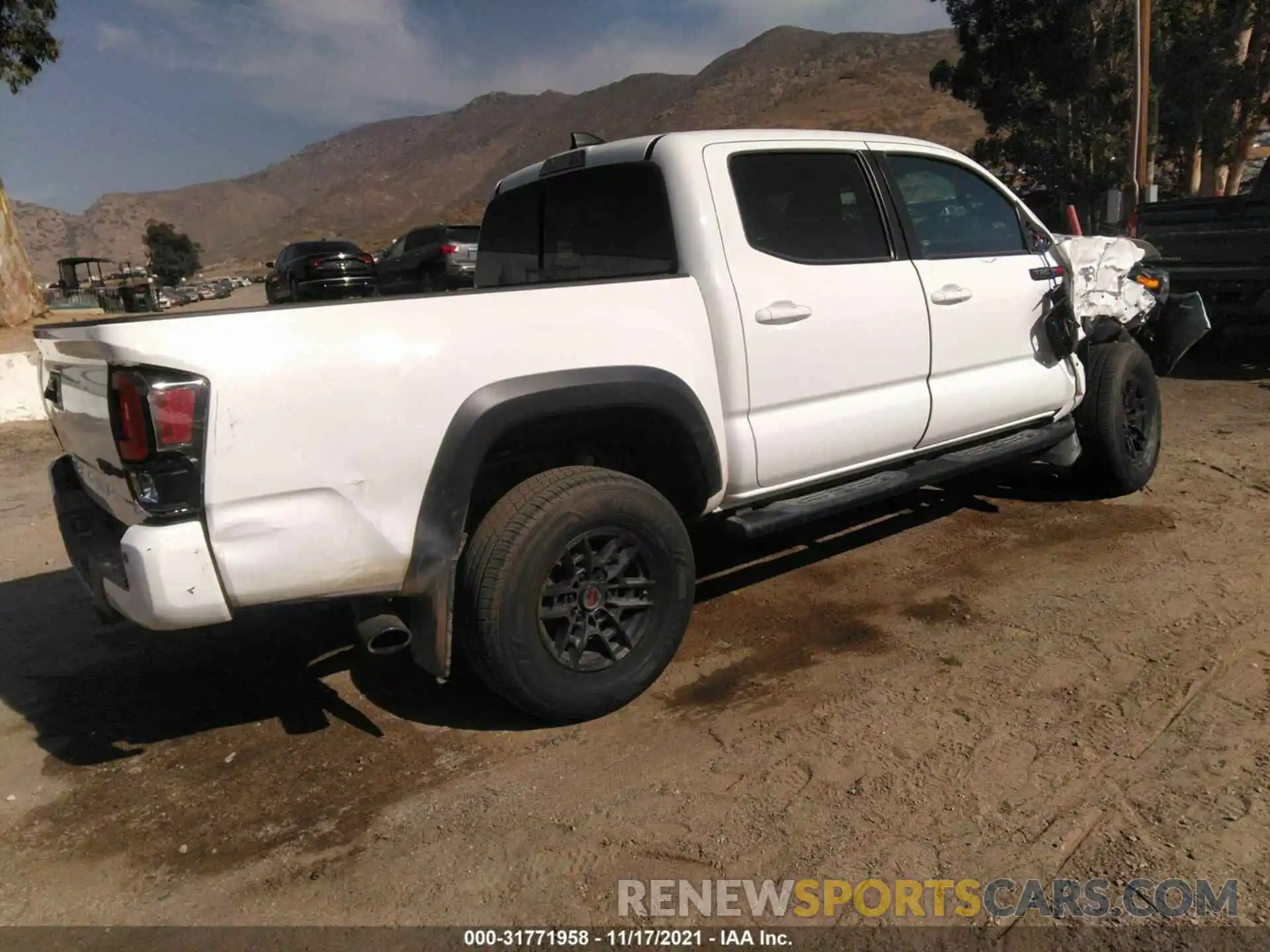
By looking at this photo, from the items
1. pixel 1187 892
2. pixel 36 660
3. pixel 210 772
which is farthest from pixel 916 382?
pixel 36 660

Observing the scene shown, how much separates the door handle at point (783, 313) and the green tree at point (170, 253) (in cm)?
8850

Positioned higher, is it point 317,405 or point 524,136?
point 524,136

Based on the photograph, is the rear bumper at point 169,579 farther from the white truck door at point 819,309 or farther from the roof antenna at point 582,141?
the roof antenna at point 582,141

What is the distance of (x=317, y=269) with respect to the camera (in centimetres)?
1988

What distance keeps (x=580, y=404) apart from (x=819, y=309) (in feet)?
3.78

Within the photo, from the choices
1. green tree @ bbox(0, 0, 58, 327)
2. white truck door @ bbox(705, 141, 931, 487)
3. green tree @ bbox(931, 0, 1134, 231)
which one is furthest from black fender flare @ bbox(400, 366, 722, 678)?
green tree @ bbox(931, 0, 1134, 231)

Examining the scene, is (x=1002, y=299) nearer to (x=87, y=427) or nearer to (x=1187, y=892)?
(x=1187, y=892)

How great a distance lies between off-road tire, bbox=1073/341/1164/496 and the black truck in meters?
3.81

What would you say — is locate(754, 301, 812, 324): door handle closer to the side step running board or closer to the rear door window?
the rear door window

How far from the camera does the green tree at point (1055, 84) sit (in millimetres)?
23094

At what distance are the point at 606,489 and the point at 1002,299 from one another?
7.90 ft

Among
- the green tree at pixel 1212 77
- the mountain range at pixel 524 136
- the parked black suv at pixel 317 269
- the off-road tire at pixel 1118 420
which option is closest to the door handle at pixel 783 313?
the off-road tire at pixel 1118 420

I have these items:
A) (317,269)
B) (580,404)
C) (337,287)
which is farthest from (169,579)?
(317,269)

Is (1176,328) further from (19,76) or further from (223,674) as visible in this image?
(19,76)
